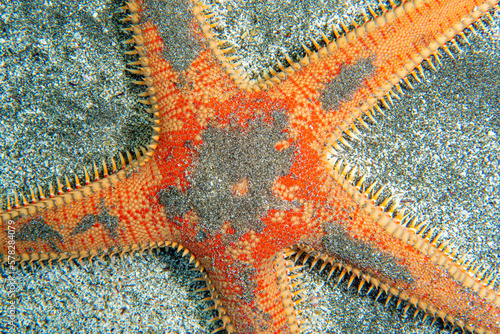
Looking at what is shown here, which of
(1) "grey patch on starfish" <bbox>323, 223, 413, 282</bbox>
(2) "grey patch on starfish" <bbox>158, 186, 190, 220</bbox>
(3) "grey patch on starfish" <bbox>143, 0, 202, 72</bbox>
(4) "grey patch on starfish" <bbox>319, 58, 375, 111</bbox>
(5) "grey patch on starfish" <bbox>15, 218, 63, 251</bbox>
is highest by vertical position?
(4) "grey patch on starfish" <bbox>319, 58, 375, 111</bbox>

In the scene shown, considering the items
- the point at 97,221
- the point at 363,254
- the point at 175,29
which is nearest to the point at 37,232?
the point at 97,221

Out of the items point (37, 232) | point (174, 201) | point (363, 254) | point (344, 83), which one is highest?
point (344, 83)

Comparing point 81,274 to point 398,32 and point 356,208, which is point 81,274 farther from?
point 398,32

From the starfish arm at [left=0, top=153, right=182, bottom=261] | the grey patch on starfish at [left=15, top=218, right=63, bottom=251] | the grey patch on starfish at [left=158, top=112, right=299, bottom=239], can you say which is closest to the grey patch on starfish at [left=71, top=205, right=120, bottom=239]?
the starfish arm at [left=0, top=153, right=182, bottom=261]

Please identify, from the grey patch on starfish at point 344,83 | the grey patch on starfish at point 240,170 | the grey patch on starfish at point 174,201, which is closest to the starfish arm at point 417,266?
the grey patch on starfish at point 240,170

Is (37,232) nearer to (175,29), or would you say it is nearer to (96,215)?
(96,215)

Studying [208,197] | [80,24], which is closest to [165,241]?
[208,197]

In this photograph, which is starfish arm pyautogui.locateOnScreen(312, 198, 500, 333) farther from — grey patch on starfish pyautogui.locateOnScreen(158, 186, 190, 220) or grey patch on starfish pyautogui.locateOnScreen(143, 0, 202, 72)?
grey patch on starfish pyautogui.locateOnScreen(143, 0, 202, 72)
